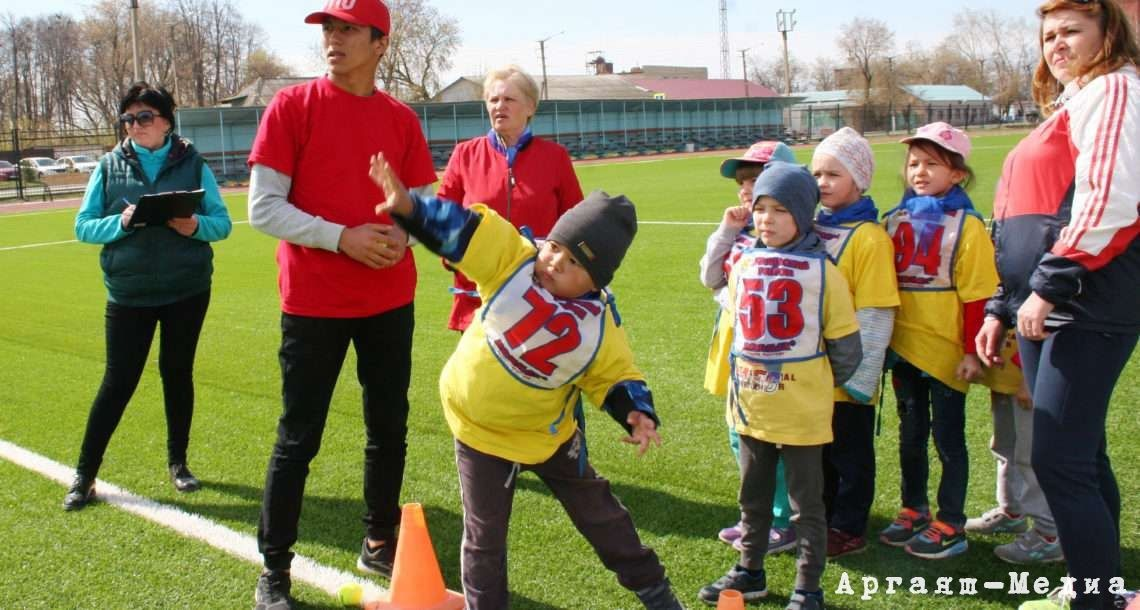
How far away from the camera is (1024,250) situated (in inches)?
123

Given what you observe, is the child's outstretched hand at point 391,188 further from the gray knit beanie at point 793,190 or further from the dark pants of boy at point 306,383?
the gray knit beanie at point 793,190

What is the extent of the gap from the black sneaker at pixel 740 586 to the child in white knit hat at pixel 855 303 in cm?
50

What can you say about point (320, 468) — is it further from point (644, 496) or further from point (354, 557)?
point (644, 496)

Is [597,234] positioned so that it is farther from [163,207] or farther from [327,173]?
[163,207]

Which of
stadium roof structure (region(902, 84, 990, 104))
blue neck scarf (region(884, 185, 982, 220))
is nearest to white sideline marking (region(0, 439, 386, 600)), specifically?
blue neck scarf (region(884, 185, 982, 220))

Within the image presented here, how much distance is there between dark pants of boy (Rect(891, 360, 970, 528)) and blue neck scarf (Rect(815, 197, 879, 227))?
64 centimetres

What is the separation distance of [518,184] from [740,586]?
86.6 inches

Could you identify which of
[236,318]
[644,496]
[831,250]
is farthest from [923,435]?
[236,318]

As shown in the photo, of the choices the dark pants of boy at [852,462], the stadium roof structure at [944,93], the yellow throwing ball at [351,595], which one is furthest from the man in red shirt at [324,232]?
the stadium roof structure at [944,93]

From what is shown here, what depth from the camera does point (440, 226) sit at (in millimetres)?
2934

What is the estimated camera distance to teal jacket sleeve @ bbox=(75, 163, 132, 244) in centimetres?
477

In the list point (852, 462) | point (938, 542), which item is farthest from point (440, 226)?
point (938, 542)

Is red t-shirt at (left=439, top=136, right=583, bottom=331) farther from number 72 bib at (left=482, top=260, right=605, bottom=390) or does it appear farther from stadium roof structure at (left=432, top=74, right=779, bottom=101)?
stadium roof structure at (left=432, top=74, right=779, bottom=101)

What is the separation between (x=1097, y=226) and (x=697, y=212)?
1545 centimetres
